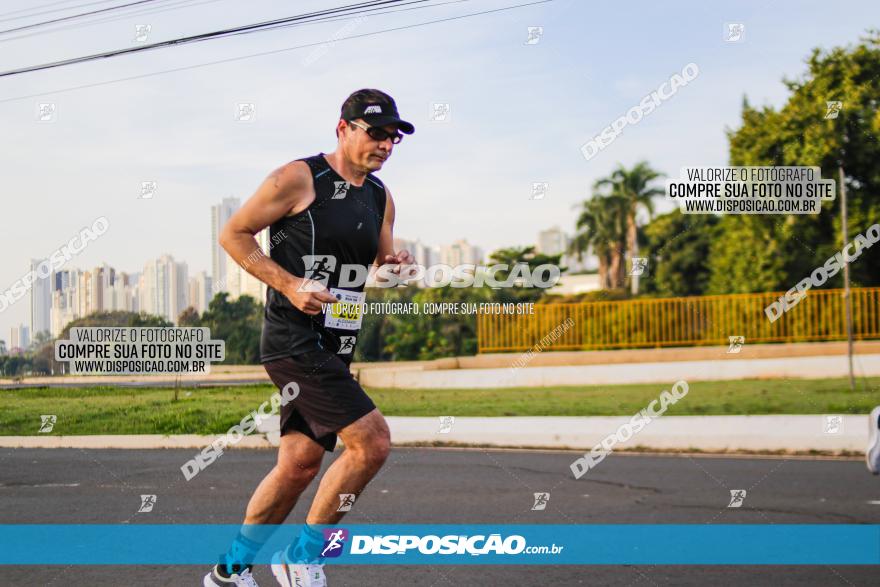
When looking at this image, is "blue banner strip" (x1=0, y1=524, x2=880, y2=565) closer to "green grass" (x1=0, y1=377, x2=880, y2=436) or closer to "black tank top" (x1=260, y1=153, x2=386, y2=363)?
"black tank top" (x1=260, y1=153, x2=386, y2=363)

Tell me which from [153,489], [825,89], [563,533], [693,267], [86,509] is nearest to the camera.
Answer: [563,533]

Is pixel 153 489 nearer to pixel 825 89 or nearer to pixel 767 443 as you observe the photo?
pixel 767 443

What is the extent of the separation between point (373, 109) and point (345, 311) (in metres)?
0.85

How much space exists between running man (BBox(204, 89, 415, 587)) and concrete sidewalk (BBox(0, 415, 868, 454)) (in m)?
7.06

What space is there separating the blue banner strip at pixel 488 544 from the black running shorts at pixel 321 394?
1.09 m

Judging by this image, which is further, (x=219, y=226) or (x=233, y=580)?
(x=219, y=226)

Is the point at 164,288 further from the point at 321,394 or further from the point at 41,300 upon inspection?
the point at 321,394

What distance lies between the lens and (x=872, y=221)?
795 inches

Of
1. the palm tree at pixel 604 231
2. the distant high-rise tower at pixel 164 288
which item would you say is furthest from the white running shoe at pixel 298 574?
the palm tree at pixel 604 231

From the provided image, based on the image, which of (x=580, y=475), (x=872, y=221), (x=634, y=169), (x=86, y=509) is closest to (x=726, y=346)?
(x=872, y=221)

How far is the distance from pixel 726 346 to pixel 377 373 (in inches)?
302

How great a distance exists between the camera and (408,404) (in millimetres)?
15242

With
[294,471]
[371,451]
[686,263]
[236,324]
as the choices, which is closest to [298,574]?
[294,471]

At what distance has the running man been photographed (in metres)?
3.59
